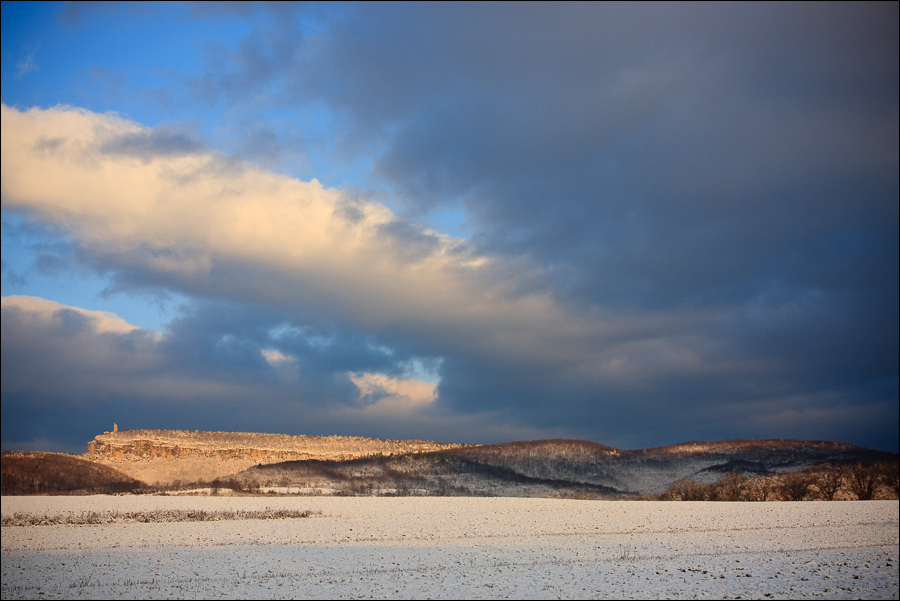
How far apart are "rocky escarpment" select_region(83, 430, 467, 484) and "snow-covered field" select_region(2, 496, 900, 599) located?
2704cm

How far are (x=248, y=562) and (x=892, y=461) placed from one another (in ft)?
176

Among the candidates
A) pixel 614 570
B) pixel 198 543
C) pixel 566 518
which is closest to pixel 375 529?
pixel 198 543

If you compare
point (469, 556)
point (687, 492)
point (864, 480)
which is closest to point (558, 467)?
point (687, 492)

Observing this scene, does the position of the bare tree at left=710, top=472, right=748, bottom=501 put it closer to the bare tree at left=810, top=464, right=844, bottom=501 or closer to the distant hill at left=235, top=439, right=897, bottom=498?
the bare tree at left=810, top=464, right=844, bottom=501

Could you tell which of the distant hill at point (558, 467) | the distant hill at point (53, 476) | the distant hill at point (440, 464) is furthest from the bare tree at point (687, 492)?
the distant hill at point (53, 476)

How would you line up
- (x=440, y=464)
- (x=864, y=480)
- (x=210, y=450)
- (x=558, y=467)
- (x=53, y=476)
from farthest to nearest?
(x=210, y=450), (x=440, y=464), (x=558, y=467), (x=53, y=476), (x=864, y=480)

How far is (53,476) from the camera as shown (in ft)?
156

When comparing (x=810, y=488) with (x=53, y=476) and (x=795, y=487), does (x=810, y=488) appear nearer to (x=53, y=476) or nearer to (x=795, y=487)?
(x=795, y=487)

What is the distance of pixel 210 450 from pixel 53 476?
1820 cm

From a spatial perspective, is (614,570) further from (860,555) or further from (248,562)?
(248,562)

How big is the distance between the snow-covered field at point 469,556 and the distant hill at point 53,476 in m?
16.4

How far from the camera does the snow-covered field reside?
1412 cm

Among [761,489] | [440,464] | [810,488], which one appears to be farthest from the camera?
[440,464]

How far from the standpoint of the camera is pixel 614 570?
16109mm
